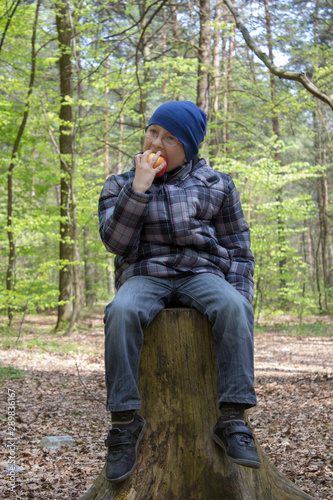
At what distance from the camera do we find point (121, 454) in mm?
1965

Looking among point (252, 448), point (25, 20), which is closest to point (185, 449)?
point (252, 448)

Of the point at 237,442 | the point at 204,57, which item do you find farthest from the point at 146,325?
the point at 204,57

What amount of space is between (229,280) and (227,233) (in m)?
0.30

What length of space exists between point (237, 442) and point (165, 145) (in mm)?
1579

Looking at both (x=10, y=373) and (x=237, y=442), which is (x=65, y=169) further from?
(x=237, y=442)

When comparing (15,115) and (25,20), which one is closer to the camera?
(25,20)

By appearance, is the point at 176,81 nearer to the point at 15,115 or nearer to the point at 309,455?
the point at 15,115

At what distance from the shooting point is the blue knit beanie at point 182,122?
8.10 feet

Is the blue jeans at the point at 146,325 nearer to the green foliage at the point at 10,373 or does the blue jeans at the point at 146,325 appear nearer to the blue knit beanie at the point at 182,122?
the blue knit beanie at the point at 182,122

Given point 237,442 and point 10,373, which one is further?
point 10,373

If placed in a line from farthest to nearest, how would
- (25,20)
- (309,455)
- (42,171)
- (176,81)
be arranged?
(42,171)
(176,81)
(25,20)
(309,455)

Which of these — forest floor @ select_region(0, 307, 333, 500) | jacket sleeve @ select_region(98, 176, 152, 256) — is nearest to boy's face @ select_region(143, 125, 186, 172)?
jacket sleeve @ select_region(98, 176, 152, 256)

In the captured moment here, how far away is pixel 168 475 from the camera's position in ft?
6.79

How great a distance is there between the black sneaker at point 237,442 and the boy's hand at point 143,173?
120 cm
